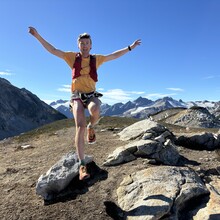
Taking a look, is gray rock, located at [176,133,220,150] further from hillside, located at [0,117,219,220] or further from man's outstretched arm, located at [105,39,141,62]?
man's outstretched arm, located at [105,39,141,62]

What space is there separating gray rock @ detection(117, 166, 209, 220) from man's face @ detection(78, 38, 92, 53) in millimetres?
4857

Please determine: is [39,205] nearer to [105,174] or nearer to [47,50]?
[105,174]

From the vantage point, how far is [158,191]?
36.5 ft

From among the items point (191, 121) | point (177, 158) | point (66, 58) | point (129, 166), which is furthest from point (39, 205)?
point (191, 121)

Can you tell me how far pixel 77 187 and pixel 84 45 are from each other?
5.05 m

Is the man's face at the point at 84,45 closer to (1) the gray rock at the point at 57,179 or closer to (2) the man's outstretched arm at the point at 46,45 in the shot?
(2) the man's outstretched arm at the point at 46,45

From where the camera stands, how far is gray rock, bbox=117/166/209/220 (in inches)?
408

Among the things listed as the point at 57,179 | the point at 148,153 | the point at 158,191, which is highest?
the point at 148,153

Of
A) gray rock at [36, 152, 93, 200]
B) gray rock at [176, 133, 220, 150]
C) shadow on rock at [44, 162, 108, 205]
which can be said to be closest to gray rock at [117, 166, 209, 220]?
shadow on rock at [44, 162, 108, 205]

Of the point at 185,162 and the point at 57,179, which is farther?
the point at 185,162

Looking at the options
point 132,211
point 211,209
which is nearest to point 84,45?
point 132,211

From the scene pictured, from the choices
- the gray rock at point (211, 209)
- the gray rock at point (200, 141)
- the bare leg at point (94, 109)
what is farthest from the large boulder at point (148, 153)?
the bare leg at point (94, 109)

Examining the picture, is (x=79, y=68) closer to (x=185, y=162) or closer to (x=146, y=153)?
(x=146, y=153)

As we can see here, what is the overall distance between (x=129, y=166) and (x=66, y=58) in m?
5.04
